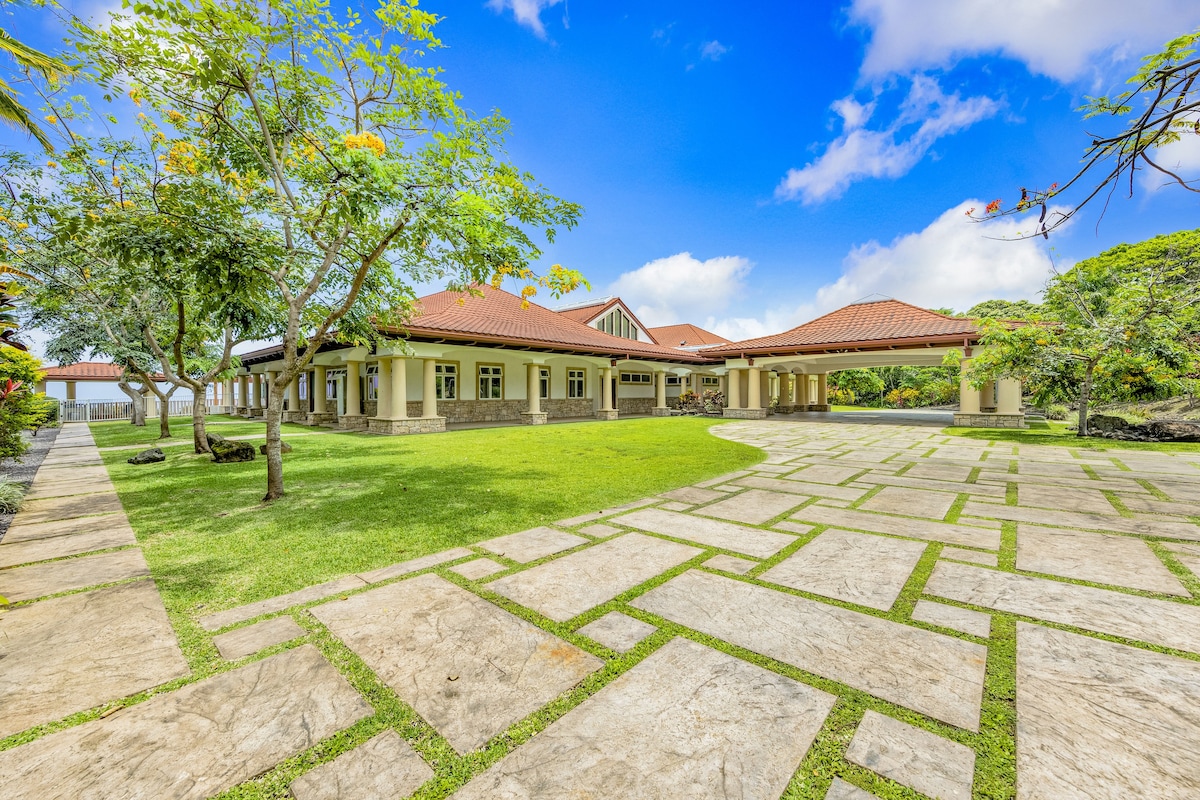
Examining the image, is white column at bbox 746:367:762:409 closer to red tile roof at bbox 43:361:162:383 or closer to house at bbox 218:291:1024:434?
house at bbox 218:291:1024:434

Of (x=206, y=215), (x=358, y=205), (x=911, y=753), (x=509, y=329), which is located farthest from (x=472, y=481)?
(x=509, y=329)

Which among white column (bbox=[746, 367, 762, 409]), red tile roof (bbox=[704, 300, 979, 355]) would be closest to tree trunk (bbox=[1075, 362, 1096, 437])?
red tile roof (bbox=[704, 300, 979, 355])

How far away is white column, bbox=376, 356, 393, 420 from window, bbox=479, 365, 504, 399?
3877 millimetres

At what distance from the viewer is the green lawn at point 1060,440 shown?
28.5 feet

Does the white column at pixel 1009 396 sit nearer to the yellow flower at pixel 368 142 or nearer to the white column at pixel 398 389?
the yellow flower at pixel 368 142

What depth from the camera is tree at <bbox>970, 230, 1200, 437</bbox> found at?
30.3 ft

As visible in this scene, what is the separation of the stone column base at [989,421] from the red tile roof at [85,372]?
4023 centimetres

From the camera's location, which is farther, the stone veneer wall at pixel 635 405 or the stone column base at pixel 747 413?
the stone veneer wall at pixel 635 405

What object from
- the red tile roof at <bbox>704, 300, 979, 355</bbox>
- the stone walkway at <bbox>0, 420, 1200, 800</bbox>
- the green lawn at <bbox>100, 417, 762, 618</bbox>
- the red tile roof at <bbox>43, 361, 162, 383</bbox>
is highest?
the red tile roof at <bbox>704, 300, 979, 355</bbox>

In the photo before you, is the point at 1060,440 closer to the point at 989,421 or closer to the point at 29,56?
the point at 989,421

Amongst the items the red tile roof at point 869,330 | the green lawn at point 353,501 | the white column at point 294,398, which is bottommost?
the green lawn at point 353,501

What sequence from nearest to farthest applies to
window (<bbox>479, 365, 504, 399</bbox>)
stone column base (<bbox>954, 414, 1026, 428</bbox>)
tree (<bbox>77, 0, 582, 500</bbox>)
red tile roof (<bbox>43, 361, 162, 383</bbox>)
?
tree (<bbox>77, 0, 582, 500</bbox>)
stone column base (<bbox>954, 414, 1026, 428</bbox>)
window (<bbox>479, 365, 504, 399</bbox>)
red tile roof (<bbox>43, 361, 162, 383</bbox>)

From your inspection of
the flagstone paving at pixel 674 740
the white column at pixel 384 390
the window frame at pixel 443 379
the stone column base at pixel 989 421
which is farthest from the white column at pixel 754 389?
the flagstone paving at pixel 674 740

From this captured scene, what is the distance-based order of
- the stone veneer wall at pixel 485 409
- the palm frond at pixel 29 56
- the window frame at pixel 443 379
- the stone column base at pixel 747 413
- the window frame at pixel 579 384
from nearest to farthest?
the palm frond at pixel 29 56 → the window frame at pixel 443 379 → the stone veneer wall at pixel 485 409 → the stone column base at pixel 747 413 → the window frame at pixel 579 384
